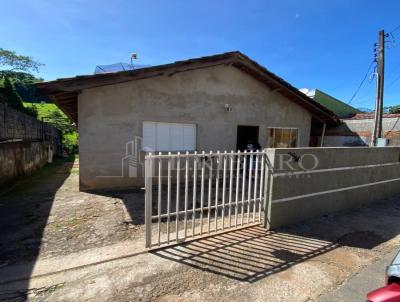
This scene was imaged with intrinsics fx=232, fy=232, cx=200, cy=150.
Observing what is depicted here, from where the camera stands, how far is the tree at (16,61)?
31817 mm

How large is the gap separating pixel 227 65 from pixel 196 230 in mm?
7115

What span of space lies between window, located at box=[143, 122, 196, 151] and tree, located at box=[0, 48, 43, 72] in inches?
1392

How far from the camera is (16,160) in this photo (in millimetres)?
8758

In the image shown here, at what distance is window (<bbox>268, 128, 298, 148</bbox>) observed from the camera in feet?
36.4

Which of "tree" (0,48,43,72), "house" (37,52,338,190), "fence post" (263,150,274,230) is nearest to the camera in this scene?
"fence post" (263,150,274,230)

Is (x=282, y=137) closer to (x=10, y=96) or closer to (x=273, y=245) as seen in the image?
(x=273, y=245)

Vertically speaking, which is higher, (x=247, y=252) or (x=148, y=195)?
(x=148, y=195)

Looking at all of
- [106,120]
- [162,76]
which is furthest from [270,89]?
[106,120]

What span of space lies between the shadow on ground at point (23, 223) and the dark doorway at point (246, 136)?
303 inches

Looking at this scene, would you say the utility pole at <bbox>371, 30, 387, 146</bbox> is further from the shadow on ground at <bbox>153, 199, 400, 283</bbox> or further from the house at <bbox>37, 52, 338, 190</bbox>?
the shadow on ground at <bbox>153, 199, 400, 283</bbox>

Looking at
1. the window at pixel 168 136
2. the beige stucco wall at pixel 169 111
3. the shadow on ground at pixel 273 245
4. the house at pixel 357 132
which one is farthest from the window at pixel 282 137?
the shadow on ground at pixel 273 245

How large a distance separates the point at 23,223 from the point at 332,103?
2080 cm

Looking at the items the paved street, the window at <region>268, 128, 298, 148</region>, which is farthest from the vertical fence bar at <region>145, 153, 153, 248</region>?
the window at <region>268, 128, 298, 148</region>

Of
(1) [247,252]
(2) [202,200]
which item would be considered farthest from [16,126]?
(1) [247,252]
